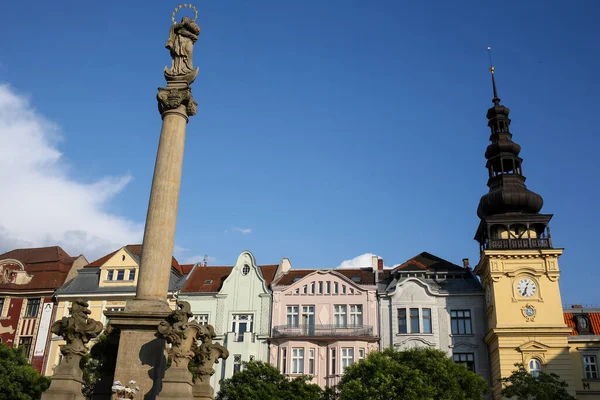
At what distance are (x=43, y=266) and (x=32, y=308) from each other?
4061 mm

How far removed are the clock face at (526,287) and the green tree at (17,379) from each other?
29.1 m

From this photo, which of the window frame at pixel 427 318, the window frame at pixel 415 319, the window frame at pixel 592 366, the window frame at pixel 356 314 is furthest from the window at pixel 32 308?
the window frame at pixel 592 366

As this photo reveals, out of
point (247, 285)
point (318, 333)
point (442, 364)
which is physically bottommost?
point (442, 364)

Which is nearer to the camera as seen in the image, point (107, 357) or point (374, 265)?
point (107, 357)

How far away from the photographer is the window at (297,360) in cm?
4119

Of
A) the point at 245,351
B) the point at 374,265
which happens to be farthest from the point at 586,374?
the point at 245,351

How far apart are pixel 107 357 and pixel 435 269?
106 ft

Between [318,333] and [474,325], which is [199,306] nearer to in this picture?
[318,333]

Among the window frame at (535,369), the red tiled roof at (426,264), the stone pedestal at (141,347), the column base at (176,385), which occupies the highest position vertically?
the red tiled roof at (426,264)

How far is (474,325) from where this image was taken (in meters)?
41.7

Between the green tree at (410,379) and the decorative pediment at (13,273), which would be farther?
the decorative pediment at (13,273)

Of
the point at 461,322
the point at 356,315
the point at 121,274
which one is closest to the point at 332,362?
the point at 356,315

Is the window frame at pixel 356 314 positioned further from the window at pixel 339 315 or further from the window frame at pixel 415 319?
the window frame at pixel 415 319

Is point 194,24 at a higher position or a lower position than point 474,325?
higher
